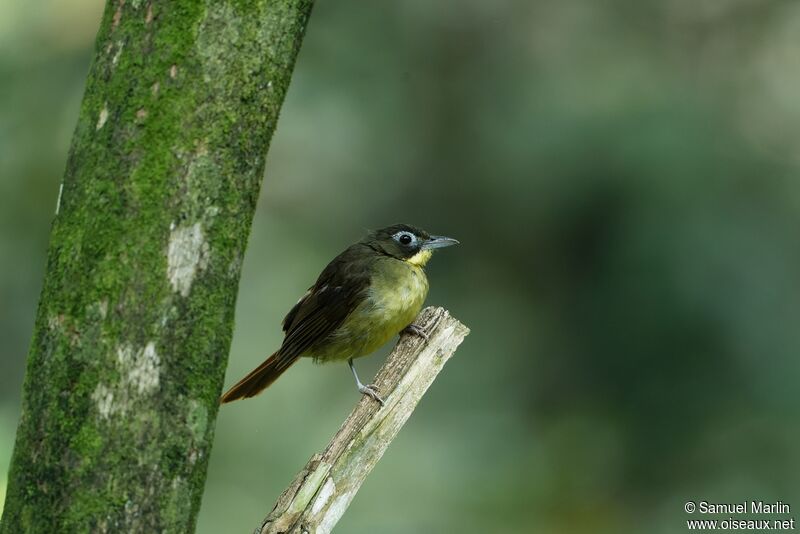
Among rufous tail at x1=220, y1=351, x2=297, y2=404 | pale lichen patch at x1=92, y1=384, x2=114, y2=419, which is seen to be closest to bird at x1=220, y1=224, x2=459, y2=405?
rufous tail at x1=220, y1=351, x2=297, y2=404

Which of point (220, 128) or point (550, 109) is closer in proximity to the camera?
point (220, 128)

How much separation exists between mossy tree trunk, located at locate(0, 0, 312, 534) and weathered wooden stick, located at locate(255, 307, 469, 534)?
0.78 meters

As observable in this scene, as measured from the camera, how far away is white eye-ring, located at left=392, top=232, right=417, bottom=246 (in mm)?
5543

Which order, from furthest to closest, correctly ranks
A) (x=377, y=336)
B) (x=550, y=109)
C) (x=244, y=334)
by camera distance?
(x=244, y=334) < (x=550, y=109) < (x=377, y=336)

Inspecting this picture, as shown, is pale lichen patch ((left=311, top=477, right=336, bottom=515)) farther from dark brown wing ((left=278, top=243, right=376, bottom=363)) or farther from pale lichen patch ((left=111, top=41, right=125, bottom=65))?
dark brown wing ((left=278, top=243, right=376, bottom=363))

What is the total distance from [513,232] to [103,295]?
6295 millimetres

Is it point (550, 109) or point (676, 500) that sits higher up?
point (550, 109)

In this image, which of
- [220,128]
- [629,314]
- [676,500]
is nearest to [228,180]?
[220,128]

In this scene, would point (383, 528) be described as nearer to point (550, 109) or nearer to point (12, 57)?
point (550, 109)

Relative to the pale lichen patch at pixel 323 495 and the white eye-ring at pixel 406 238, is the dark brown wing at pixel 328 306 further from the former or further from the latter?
the pale lichen patch at pixel 323 495

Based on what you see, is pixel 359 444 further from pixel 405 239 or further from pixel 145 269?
pixel 405 239

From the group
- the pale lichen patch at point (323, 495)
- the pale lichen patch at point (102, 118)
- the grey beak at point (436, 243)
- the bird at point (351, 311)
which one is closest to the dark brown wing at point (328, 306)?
the bird at point (351, 311)

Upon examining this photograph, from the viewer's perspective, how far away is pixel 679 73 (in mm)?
8609

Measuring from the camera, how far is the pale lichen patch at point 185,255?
2.59 meters
